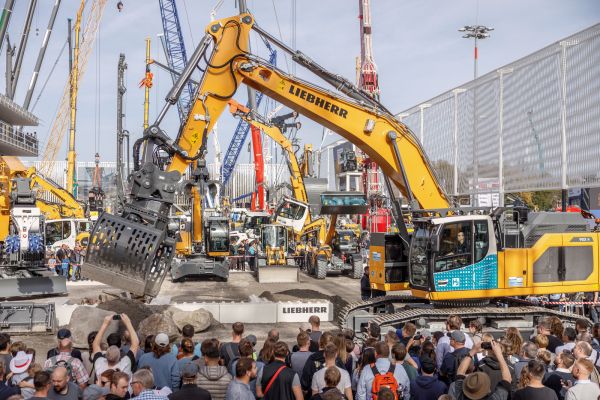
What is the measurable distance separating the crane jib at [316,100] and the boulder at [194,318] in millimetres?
5914

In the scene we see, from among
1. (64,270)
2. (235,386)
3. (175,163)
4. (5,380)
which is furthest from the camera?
(64,270)

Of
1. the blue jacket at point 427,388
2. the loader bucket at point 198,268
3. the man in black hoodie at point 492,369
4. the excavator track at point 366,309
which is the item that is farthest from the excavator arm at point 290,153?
the blue jacket at point 427,388

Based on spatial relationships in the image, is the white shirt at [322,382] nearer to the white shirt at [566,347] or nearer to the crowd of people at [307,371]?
the crowd of people at [307,371]

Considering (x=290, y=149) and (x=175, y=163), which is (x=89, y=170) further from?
(x=175, y=163)

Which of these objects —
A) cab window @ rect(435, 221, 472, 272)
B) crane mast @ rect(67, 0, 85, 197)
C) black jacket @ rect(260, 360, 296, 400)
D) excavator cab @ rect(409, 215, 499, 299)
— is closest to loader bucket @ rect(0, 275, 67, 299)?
excavator cab @ rect(409, 215, 499, 299)

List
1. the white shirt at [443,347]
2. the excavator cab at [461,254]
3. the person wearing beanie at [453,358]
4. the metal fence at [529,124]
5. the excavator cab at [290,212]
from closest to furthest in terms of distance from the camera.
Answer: the person wearing beanie at [453,358]
the white shirt at [443,347]
the excavator cab at [461,254]
the metal fence at [529,124]
the excavator cab at [290,212]

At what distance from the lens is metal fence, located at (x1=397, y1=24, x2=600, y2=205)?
1053 inches

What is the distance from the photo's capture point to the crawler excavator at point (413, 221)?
570 inches

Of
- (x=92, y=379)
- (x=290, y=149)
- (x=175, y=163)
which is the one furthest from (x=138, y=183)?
(x=290, y=149)

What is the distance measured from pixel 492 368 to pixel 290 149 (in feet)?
96.0

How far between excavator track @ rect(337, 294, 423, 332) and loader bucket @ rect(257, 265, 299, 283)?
44.3ft

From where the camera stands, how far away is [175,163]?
14.8 metres

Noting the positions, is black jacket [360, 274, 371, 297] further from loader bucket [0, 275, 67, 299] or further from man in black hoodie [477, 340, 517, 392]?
loader bucket [0, 275, 67, 299]

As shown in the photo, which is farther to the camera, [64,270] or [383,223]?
[383,223]
